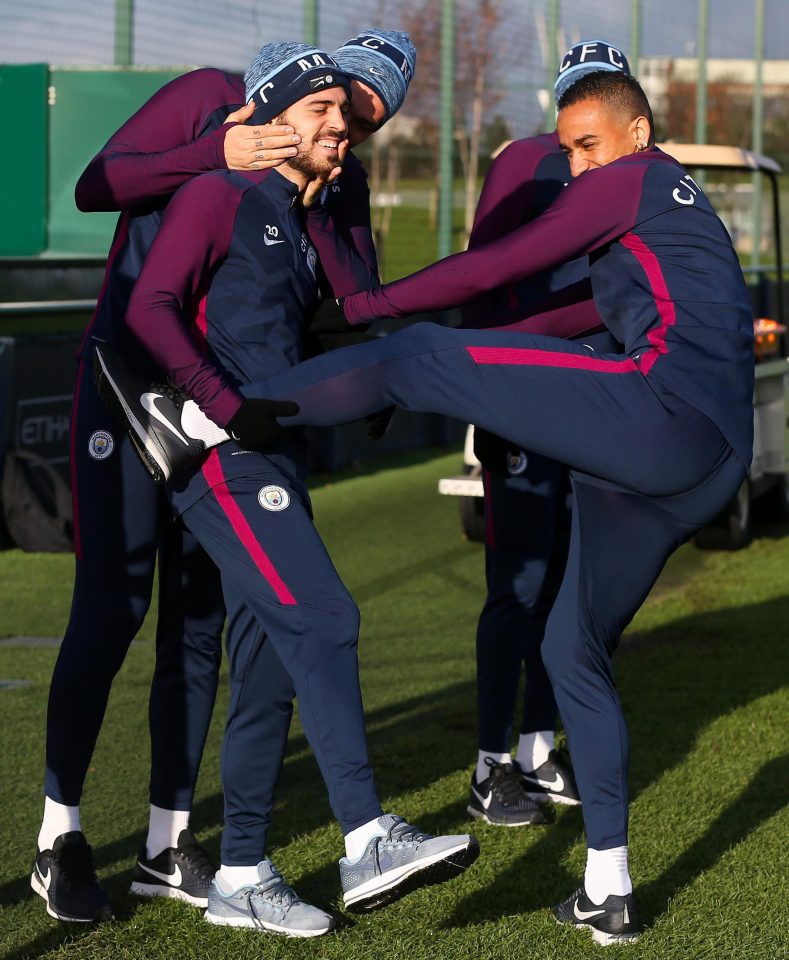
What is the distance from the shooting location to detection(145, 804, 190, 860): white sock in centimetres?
388

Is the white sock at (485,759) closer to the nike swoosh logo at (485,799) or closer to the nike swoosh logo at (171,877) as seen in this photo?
the nike swoosh logo at (485,799)

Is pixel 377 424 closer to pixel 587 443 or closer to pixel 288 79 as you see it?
pixel 587 443

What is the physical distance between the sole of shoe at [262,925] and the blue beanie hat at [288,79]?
1781 millimetres

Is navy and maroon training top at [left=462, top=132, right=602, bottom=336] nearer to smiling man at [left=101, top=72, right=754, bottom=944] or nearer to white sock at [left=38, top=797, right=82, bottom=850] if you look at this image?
smiling man at [left=101, top=72, right=754, bottom=944]

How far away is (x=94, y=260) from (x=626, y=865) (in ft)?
29.3

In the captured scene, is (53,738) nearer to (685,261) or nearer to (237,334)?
(237,334)

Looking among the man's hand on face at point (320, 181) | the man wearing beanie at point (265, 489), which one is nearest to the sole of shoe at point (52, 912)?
the man wearing beanie at point (265, 489)

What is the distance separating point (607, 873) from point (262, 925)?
78 cm

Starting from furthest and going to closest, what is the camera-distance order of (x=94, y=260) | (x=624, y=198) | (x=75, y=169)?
(x=75, y=169) → (x=94, y=260) → (x=624, y=198)

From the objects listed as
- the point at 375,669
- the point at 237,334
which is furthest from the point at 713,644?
the point at 237,334

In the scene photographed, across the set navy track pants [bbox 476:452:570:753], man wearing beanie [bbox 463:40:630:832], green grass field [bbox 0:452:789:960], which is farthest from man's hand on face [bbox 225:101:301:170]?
green grass field [bbox 0:452:789:960]

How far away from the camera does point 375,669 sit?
638 centimetres

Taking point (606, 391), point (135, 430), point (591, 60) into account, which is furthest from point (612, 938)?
point (591, 60)

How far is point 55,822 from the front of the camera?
12.3 ft
